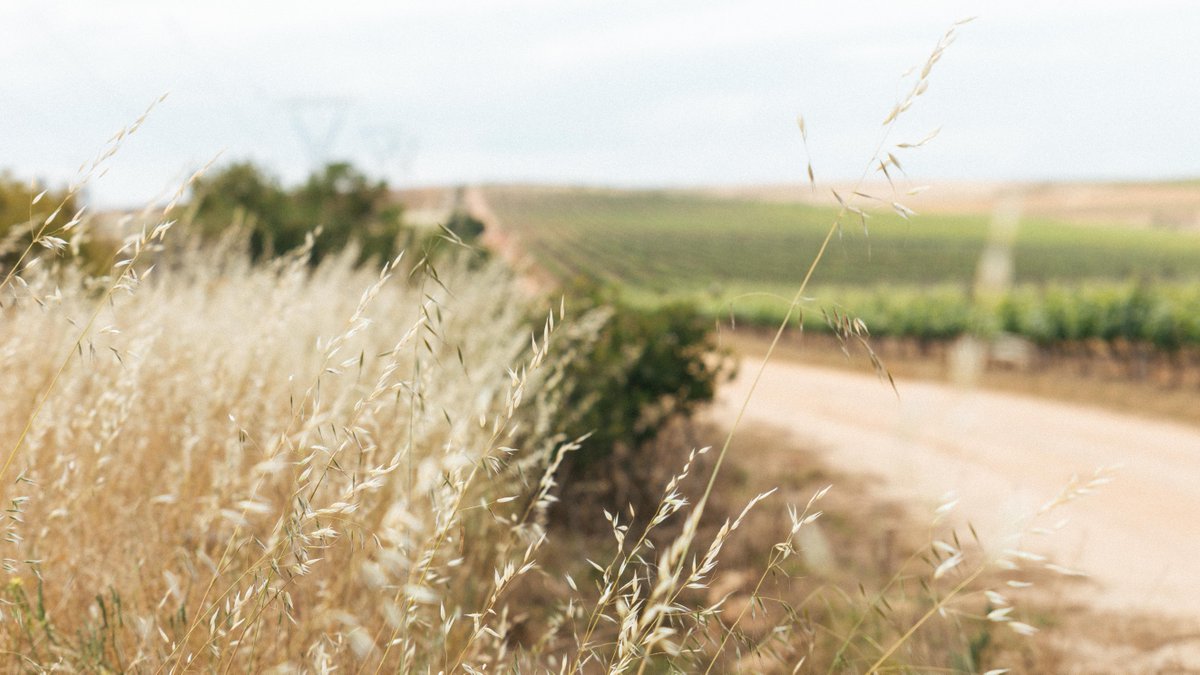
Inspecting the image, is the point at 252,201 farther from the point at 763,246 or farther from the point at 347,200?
the point at 763,246

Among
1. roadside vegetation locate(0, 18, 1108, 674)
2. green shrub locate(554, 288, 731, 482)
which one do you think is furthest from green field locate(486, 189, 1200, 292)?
roadside vegetation locate(0, 18, 1108, 674)

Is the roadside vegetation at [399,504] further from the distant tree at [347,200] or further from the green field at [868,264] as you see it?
the distant tree at [347,200]

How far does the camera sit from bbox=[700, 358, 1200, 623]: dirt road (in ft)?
17.9


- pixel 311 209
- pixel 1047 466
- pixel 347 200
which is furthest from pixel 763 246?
pixel 1047 466

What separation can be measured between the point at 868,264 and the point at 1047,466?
3.36 metres

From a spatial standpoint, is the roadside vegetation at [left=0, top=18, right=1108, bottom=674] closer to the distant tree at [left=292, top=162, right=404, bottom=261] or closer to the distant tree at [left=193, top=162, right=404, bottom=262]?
the distant tree at [left=193, top=162, right=404, bottom=262]

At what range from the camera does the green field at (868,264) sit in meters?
16.6

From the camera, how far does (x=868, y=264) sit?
1116 cm

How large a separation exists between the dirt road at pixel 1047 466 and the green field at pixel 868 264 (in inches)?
53.7

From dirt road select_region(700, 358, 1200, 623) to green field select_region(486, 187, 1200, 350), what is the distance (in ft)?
4.48

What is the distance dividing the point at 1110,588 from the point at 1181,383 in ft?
39.6

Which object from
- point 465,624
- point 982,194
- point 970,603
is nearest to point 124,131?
point 465,624

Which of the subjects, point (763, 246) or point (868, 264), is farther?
point (763, 246)

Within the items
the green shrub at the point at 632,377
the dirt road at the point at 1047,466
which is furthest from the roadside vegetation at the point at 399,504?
the dirt road at the point at 1047,466
